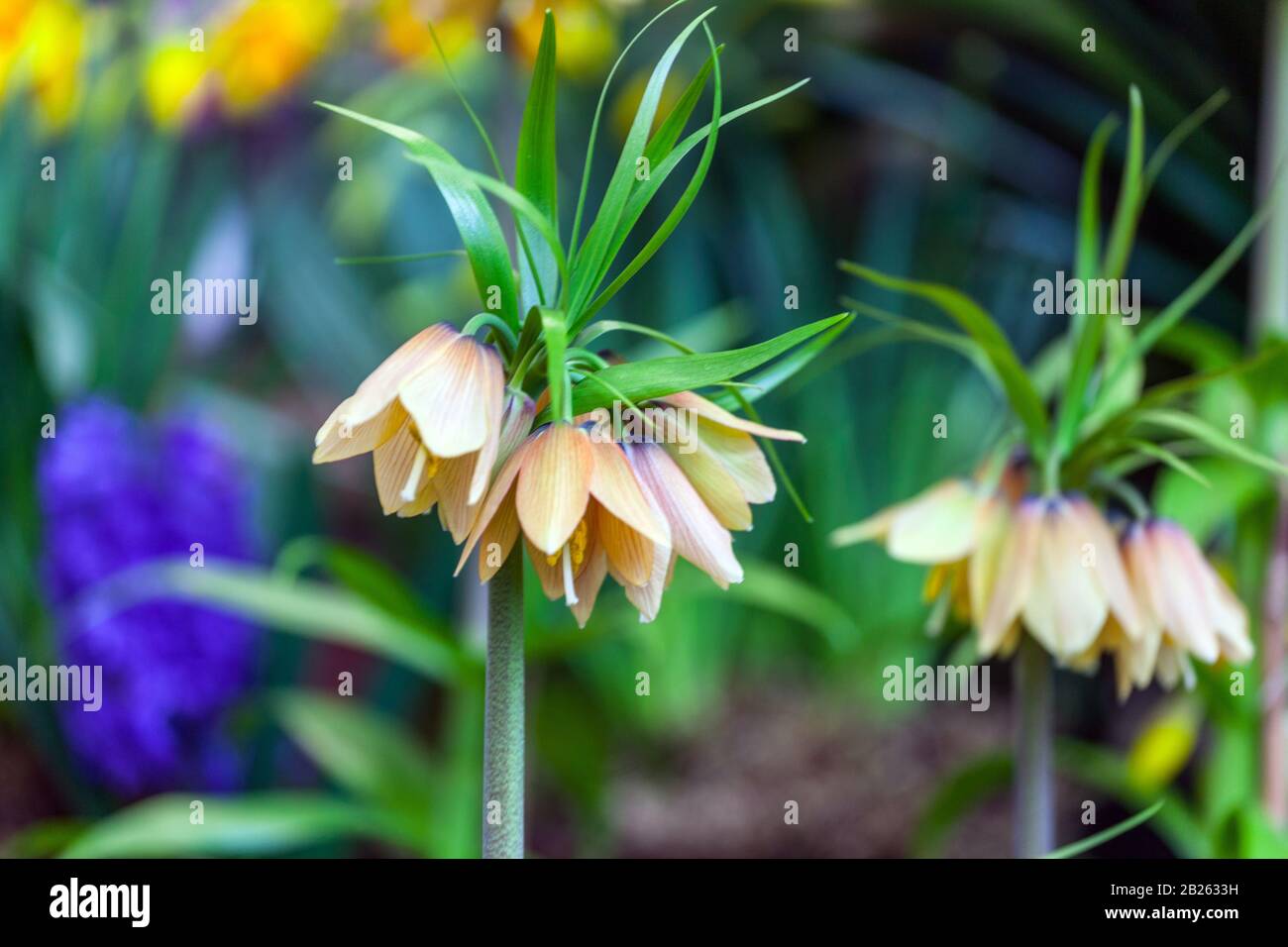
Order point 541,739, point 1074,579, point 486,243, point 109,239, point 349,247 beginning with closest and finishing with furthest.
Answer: point 486,243 < point 1074,579 < point 541,739 < point 109,239 < point 349,247

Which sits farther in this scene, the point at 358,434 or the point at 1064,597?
the point at 1064,597

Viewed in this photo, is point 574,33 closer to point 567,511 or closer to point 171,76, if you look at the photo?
point 171,76

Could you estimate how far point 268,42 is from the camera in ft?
4.46

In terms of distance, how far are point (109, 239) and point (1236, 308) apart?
4.46 ft

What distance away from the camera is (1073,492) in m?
0.48

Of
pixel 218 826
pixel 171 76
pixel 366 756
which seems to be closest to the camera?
pixel 218 826

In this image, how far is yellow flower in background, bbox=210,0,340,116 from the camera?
132cm

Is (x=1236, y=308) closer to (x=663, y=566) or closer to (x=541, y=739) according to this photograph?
(x=541, y=739)

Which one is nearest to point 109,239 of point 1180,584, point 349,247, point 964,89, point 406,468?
→ point 349,247

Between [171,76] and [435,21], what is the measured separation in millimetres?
537

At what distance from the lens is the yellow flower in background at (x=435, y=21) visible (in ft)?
3.06

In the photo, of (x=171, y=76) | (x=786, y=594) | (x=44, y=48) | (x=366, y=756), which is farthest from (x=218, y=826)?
(x=44, y=48)

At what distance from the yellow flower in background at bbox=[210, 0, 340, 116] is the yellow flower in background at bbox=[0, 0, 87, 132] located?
17 cm

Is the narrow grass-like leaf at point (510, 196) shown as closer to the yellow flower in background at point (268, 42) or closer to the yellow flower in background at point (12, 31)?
the yellow flower in background at point (268, 42)
